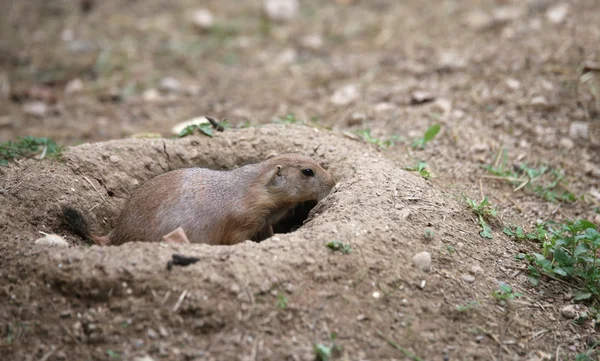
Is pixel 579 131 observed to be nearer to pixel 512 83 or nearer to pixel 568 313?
pixel 512 83

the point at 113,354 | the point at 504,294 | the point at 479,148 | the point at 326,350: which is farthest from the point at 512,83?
the point at 113,354

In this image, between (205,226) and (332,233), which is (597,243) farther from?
(205,226)

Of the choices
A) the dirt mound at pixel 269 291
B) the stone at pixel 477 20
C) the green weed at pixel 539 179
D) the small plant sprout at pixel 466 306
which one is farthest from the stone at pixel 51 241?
the stone at pixel 477 20

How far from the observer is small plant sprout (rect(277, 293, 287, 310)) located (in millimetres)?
3592

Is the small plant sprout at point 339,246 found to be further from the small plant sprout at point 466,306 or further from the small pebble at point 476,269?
the small pebble at point 476,269

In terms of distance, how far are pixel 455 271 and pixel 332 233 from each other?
0.90 metres

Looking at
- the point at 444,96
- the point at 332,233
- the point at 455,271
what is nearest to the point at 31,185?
the point at 332,233

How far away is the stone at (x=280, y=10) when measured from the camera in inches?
422

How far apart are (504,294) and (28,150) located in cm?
425

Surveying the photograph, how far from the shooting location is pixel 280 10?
1075 centimetres

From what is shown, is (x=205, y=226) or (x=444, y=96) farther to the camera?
(x=444, y=96)

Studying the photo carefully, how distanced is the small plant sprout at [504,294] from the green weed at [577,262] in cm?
26

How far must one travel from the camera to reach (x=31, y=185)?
453cm

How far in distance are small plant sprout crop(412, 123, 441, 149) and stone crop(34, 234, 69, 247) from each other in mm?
3511
